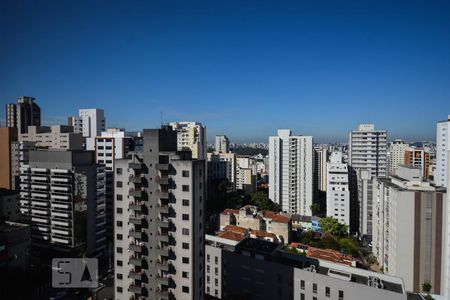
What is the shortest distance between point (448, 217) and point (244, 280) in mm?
10903

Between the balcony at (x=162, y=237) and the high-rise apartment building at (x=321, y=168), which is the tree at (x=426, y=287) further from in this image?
the high-rise apartment building at (x=321, y=168)

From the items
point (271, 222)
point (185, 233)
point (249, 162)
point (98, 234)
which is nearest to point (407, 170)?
point (271, 222)

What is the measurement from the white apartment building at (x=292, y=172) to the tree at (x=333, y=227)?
19.5 feet

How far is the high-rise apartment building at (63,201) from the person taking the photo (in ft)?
69.0

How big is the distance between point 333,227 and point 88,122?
128 ft

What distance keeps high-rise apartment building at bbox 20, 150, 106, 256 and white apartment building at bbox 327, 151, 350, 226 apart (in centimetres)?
2186

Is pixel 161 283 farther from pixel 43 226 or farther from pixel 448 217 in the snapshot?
pixel 43 226

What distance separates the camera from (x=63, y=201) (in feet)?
69.5

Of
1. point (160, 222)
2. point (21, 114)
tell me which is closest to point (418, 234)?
point (160, 222)

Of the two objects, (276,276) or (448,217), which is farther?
(448,217)

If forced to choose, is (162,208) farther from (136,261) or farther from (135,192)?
(136,261)

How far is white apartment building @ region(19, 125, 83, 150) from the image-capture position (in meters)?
32.6

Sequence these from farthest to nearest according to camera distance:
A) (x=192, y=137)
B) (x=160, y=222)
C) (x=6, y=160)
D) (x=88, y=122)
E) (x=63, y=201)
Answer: (x=88, y=122) < (x=192, y=137) < (x=6, y=160) < (x=63, y=201) < (x=160, y=222)

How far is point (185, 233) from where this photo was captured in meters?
9.68
